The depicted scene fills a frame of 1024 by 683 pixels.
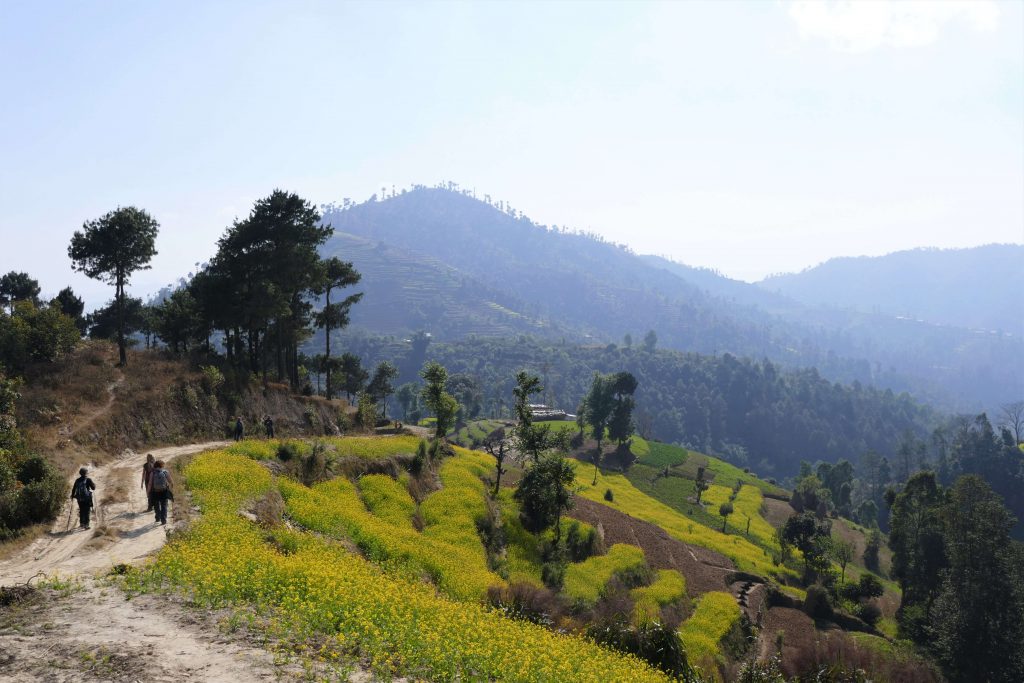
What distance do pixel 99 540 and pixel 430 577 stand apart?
12.4 meters

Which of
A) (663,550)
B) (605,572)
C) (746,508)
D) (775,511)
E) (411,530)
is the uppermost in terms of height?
(411,530)

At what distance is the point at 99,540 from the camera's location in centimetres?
1973

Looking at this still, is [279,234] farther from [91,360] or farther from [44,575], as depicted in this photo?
[44,575]

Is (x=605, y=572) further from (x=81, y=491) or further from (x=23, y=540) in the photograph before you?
(x=23, y=540)

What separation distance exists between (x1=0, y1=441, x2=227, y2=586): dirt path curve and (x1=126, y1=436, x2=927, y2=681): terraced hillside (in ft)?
5.52

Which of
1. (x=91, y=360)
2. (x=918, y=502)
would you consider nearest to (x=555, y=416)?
(x=918, y=502)

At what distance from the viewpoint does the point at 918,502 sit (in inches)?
2945

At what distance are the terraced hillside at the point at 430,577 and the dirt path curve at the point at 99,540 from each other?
1.68 m

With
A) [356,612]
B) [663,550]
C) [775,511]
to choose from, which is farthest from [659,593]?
[775,511]

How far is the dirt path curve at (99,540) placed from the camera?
17406 mm

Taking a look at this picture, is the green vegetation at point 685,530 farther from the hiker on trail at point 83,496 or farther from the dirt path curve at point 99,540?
the hiker on trail at point 83,496

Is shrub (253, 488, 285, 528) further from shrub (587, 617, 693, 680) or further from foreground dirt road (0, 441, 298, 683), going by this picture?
shrub (587, 617, 693, 680)

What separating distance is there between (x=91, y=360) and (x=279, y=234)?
17.0 m

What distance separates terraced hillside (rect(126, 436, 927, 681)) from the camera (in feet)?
48.3
